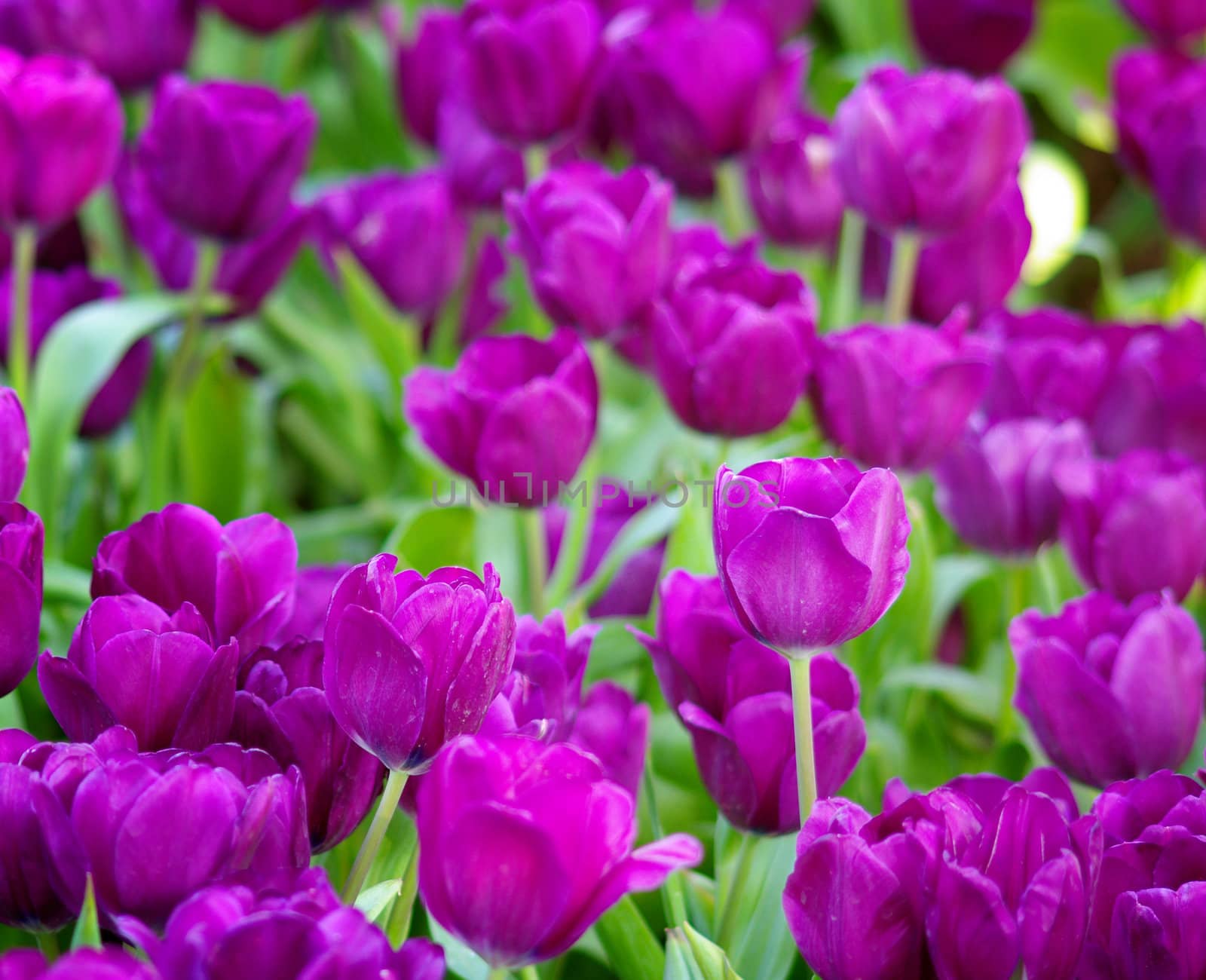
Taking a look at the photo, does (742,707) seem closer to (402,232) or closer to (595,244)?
(595,244)

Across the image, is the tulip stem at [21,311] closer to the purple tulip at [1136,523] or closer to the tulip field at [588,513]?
the tulip field at [588,513]

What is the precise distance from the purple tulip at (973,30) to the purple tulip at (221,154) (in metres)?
0.50

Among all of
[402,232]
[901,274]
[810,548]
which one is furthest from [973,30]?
[810,548]

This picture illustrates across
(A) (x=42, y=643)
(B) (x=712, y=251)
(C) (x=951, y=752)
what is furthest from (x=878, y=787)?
(A) (x=42, y=643)

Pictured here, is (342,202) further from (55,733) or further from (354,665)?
(354,665)

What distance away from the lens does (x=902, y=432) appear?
702mm

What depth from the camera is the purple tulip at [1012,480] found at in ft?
2.35

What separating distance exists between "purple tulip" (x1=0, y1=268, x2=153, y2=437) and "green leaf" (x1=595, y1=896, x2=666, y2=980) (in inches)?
20.0

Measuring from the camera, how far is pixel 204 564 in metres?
0.51

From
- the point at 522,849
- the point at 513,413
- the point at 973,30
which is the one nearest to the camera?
the point at 522,849

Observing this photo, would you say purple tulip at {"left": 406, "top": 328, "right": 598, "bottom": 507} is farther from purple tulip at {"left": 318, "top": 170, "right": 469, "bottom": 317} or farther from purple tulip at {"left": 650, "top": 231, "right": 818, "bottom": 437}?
purple tulip at {"left": 318, "top": 170, "right": 469, "bottom": 317}

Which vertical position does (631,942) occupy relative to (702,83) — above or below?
below

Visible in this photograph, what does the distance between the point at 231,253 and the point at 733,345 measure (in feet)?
1.34

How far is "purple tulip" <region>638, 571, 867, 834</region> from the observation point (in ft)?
1.72
